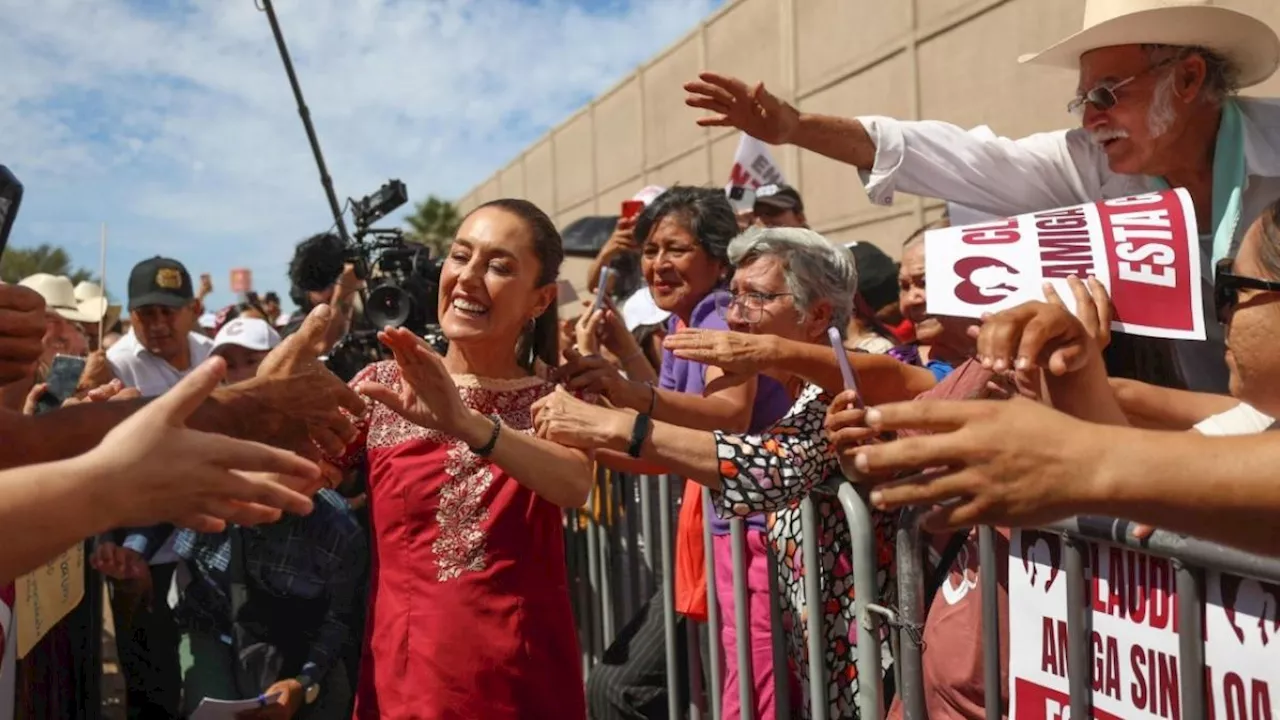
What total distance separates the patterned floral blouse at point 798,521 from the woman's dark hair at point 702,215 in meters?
0.99

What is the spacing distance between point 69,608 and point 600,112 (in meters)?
18.4

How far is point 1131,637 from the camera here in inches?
69.6

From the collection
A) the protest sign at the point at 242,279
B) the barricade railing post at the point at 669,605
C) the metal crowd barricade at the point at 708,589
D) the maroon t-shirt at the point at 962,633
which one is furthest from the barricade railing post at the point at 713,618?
the protest sign at the point at 242,279

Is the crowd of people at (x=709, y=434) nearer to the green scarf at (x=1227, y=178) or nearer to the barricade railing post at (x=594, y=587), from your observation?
the green scarf at (x=1227, y=178)

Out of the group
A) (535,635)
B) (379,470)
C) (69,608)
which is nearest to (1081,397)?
(535,635)

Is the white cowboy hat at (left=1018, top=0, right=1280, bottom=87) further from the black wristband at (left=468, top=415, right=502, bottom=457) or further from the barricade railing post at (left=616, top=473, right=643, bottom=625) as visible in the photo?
the barricade railing post at (left=616, top=473, right=643, bottom=625)

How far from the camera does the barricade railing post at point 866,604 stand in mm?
2236

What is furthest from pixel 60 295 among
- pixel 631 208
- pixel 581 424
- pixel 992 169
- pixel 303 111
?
pixel 992 169

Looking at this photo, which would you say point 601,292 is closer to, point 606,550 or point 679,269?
point 679,269

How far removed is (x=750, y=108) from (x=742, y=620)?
1374 millimetres

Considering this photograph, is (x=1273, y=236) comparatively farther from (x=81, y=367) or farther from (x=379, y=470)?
(x=81, y=367)

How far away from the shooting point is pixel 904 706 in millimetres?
2166

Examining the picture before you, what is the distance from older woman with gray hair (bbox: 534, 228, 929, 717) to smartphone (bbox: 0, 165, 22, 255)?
1.14 metres

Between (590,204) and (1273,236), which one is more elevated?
(590,204)
